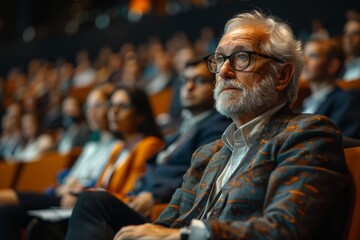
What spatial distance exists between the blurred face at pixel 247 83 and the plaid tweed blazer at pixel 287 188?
0.07m

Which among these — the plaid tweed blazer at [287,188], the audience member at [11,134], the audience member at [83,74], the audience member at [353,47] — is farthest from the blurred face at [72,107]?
the plaid tweed blazer at [287,188]

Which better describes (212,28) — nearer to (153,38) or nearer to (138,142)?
(153,38)

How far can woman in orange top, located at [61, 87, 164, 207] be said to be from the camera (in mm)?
2482

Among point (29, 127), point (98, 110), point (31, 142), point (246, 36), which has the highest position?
point (246, 36)

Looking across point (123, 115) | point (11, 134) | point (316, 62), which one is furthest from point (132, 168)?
point (11, 134)

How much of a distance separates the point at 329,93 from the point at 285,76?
1237 mm

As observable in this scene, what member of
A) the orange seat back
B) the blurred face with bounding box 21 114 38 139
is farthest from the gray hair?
the blurred face with bounding box 21 114 38 139

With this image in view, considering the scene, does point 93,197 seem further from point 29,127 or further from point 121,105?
point 29,127

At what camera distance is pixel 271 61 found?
1441mm

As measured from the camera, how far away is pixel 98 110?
3225 millimetres

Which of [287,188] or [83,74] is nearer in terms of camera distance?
[287,188]

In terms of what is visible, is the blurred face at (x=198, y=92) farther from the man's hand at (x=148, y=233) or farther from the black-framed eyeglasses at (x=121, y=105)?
the man's hand at (x=148, y=233)

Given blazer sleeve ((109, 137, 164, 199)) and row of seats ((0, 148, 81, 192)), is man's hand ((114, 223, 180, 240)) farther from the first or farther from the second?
row of seats ((0, 148, 81, 192))

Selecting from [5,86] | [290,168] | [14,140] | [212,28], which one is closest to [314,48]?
[290,168]
